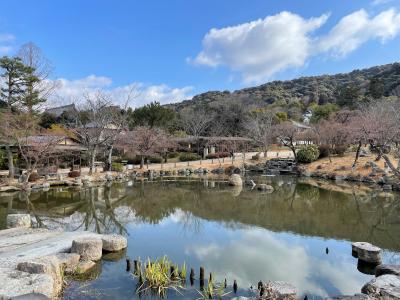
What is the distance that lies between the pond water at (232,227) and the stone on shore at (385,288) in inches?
38.5

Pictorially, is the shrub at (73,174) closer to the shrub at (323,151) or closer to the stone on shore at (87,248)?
the stone on shore at (87,248)

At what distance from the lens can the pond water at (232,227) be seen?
8070 millimetres

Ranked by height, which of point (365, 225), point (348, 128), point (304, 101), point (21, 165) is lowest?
point (365, 225)

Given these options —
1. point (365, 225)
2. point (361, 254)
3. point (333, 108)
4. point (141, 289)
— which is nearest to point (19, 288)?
point (141, 289)

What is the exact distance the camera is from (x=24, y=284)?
20.1 feet

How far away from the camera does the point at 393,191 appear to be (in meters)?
20.9

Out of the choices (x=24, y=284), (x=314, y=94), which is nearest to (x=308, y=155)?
(x=24, y=284)

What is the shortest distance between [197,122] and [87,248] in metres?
33.8

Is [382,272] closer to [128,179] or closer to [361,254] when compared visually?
[361,254]

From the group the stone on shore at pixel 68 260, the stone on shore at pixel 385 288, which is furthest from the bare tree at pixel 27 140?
the stone on shore at pixel 385 288

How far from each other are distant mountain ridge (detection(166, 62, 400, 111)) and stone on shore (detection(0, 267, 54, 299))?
163 feet

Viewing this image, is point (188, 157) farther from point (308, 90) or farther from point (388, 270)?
point (308, 90)

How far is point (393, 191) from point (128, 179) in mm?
18671

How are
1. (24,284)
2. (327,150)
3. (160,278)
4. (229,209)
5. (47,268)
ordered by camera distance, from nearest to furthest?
1. (24,284)
2. (47,268)
3. (160,278)
4. (229,209)
5. (327,150)
